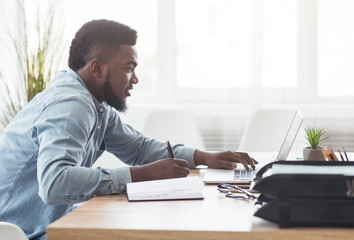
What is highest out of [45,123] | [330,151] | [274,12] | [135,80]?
[274,12]

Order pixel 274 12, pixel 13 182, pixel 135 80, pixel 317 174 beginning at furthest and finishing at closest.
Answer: pixel 274 12 < pixel 135 80 < pixel 13 182 < pixel 317 174

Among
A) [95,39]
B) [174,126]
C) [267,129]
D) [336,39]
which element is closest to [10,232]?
[95,39]

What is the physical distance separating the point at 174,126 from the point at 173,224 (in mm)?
2062

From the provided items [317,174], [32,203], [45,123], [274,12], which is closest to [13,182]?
[32,203]

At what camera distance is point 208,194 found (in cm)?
159

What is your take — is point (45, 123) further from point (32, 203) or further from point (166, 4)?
point (166, 4)

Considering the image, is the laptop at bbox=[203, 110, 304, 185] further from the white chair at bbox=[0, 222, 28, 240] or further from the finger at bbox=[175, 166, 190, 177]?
the white chair at bbox=[0, 222, 28, 240]

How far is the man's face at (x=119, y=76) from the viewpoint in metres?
1.89

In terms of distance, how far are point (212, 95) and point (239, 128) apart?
0.97 ft

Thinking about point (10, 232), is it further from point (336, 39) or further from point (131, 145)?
point (336, 39)

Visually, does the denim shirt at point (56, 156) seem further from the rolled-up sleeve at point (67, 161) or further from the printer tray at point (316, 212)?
the printer tray at point (316, 212)

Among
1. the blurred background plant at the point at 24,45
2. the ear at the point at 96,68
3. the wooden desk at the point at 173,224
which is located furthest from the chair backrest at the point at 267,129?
the wooden desk at the point at 173,224

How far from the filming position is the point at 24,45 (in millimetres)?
3682

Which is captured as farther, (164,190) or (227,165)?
(227,165)
